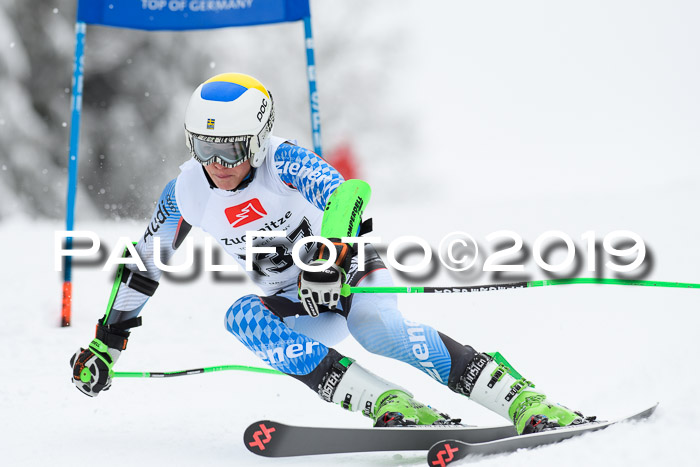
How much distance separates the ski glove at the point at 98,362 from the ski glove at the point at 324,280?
1188mm

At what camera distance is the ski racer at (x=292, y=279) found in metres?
3.03

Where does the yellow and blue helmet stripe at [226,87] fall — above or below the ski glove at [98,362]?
above

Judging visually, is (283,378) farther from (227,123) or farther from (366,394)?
(227,123)

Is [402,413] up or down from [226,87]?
down

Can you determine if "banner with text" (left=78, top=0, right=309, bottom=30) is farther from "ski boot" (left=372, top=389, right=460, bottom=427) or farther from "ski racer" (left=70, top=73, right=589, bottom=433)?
"ski boot" (left=372, top=389, right=460, bottom=427)

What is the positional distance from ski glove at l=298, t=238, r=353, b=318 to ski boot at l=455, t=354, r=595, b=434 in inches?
25.1

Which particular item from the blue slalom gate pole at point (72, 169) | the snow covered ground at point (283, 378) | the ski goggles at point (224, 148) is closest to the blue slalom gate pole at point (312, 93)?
the snow covered ground at point (283, 378)

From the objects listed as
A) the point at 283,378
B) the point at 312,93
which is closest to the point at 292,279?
the point at 283,378

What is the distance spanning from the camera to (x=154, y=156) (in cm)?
1485

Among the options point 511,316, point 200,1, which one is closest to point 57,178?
point 200,1

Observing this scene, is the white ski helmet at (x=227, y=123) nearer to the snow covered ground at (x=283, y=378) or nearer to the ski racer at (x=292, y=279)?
the ski racer at (x=292, y=279)

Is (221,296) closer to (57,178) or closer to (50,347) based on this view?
(50,347)

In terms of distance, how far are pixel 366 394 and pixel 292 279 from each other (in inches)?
31.2

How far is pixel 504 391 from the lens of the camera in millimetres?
3082
